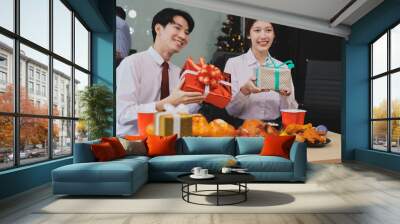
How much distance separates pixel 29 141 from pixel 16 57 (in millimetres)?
1238

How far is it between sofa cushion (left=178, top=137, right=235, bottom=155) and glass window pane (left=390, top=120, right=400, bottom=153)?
3.52m

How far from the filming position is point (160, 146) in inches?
261

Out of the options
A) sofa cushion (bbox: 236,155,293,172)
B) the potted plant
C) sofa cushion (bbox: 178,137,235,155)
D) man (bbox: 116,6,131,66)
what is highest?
man (bbox: 116,6,131,66)

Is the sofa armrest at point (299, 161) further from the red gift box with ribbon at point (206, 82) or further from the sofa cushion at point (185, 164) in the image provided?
the red gift box with ribbon at point (206, 82)

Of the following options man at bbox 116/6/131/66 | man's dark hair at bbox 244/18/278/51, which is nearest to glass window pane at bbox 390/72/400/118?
man's dark hair at bbox 244/18/278/51

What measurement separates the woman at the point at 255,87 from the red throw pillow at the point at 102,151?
3.95 m

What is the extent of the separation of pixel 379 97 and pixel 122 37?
6.03 meters

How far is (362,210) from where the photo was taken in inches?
165

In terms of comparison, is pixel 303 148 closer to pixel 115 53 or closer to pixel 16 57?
pixel 16 57

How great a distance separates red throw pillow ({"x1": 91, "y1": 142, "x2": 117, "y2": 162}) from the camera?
18.4 feet

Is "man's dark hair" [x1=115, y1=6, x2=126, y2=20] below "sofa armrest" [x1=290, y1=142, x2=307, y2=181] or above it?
above

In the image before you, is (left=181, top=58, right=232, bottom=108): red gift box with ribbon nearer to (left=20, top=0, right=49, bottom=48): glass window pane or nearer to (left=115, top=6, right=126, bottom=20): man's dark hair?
(left=115, top=6, right=126, bottom=20): man's dark hair

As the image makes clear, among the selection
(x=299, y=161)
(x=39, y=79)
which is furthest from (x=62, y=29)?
(x=299, y=161)

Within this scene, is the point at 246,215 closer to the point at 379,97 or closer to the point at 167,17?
the point at 167,17
